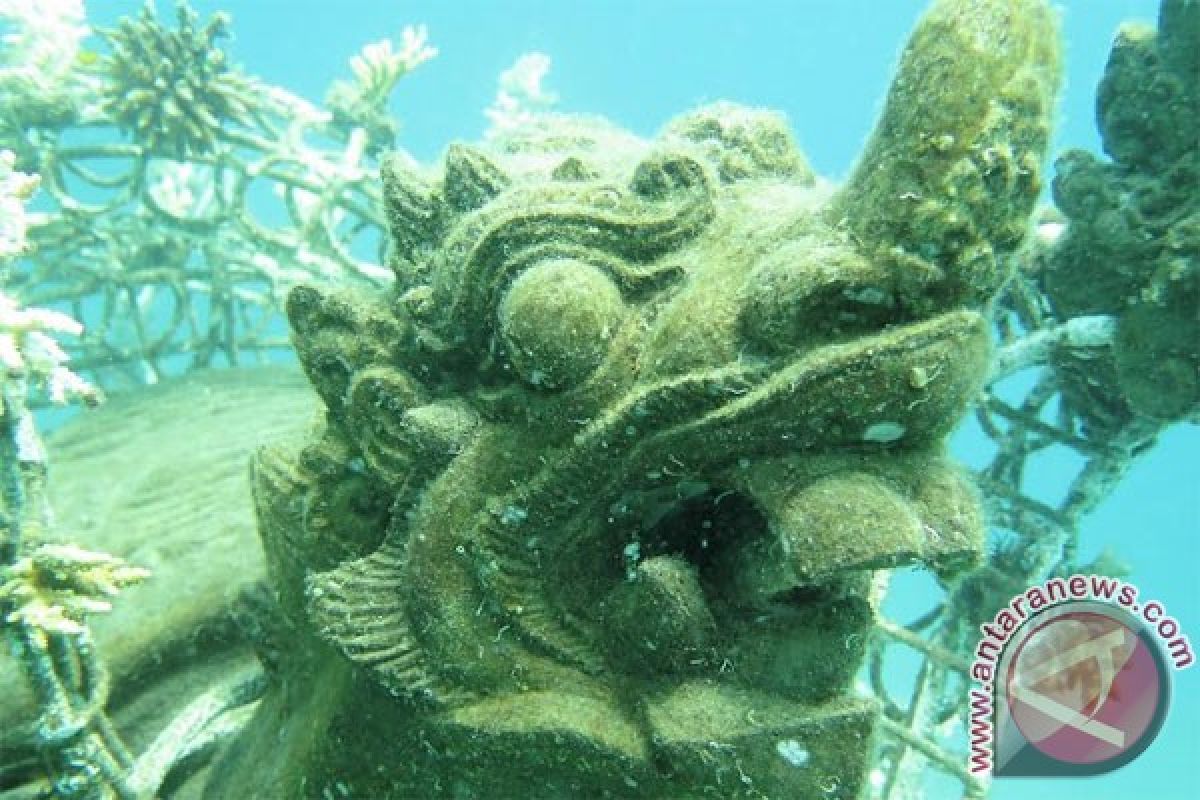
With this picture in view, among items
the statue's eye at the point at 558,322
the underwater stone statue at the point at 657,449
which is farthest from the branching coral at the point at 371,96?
the statue's eye at the point at 558,322

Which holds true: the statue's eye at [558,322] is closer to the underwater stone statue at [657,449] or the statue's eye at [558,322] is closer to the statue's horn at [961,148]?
the underwater stone statue at [657,449]

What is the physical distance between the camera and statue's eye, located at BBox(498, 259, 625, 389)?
176 centimetres

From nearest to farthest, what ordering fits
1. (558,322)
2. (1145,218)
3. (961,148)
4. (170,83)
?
(961,148)
(558,322)
(1145,218)
(170,83)

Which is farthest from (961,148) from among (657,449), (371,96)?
(371,96)

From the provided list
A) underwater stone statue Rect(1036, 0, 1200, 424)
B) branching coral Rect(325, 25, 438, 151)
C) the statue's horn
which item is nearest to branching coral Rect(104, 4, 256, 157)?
branching coral Rect(325, 25, 438, 151)

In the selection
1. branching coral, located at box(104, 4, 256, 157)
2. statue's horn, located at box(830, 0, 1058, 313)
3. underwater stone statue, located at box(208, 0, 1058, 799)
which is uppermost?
branching coral, located at box(104, 4, 256, 157)

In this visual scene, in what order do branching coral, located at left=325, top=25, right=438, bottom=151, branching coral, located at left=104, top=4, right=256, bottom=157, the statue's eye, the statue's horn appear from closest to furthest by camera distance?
the statue's horn → the statue's eye → branching coral, located at left=104, top=4, right=256, bottom=157 → branching coral, located at left=325, top=25, right=438, bottom=151

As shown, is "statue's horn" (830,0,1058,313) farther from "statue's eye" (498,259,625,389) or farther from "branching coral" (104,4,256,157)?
"branching coral" (104,4,256,157)

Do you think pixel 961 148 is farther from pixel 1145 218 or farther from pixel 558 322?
pixel 1145 218

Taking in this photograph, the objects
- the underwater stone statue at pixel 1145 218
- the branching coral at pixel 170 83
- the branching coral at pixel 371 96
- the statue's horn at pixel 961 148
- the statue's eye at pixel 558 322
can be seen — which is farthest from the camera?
the branching coral at pixel 371 96

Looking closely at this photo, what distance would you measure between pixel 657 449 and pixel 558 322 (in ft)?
1.13

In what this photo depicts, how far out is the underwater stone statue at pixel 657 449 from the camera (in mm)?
1604

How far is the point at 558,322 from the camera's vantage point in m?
1.75

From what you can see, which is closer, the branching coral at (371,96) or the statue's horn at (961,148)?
the statue's horn at (961,148)
